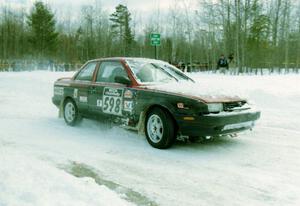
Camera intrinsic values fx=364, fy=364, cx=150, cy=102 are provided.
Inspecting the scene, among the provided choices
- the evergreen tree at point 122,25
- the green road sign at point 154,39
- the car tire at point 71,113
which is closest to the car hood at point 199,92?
the car tire at point 71,113

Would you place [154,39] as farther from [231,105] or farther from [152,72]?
[231,105]

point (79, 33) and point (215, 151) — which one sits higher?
point (79, 33)

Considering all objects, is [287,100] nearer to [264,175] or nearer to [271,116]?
[271,116]

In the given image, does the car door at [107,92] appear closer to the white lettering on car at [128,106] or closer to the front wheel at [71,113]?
the white lettering on car at [128,106]

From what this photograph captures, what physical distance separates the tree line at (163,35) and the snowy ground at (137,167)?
27.3m

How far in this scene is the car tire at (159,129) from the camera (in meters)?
5.95

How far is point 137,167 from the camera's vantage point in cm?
517

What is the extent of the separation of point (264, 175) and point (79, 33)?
58.2 meters

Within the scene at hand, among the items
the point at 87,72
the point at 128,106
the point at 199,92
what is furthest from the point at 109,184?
the point at 87,72

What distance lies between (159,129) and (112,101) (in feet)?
4.61

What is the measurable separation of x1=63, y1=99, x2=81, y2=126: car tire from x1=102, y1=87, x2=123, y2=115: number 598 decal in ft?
3.78

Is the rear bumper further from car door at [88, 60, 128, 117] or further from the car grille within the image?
car door at [88, 60, 128, 117]

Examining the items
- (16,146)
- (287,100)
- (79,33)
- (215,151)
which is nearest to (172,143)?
(215,151)

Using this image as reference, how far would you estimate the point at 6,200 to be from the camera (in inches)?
134
